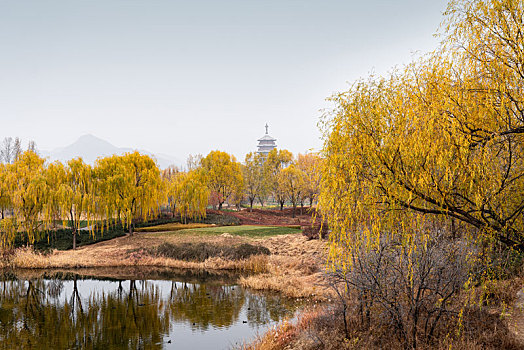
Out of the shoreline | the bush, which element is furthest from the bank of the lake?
the bush

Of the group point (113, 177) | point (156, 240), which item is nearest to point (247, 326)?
point (156, 240)

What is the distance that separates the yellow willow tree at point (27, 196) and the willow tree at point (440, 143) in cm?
2424

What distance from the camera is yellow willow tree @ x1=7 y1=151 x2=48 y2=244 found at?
25.8 m

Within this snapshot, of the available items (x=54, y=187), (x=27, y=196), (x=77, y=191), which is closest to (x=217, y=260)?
(x=77, y=191)

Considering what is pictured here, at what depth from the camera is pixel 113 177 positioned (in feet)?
96.4

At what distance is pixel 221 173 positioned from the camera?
53188mm

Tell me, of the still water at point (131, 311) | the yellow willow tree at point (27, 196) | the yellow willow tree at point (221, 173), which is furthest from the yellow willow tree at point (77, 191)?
the yellow willow tree at point (221, 173)

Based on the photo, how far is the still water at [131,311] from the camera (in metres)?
12.7

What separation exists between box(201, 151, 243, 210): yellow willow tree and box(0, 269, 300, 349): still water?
30.7m

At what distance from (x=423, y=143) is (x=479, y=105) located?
1.66 meters

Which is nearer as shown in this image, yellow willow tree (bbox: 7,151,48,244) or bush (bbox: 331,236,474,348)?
bush (bbox: 331,236,474,348)

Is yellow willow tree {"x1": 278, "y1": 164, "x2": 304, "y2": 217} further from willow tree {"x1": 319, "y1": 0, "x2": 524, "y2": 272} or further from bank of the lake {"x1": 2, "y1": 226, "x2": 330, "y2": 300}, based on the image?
willow tree {"x1": 319, "y1": 0, "x2": 524, "y2": 272}

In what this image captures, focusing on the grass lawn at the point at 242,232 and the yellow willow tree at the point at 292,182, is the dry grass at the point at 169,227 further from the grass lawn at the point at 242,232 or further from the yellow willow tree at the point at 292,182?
the yellow willow tree at the point at 292,182

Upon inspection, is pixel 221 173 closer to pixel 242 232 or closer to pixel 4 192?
pixel 242 232
